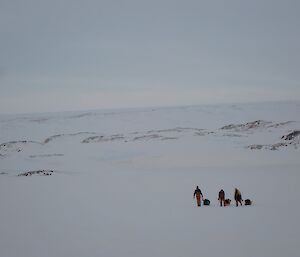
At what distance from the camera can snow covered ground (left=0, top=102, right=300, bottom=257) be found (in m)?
7.91

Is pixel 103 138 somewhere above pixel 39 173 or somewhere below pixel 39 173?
above

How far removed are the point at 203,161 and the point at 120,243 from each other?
47.3 ft

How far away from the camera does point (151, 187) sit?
15.2 meters

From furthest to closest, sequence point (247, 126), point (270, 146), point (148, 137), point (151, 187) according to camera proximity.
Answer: point (148, 137), point (247, 126), point (270, 146), point (151, 187)

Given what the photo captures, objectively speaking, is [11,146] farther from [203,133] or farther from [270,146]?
[270,146]

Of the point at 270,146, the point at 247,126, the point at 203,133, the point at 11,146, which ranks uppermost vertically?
the point at 247,126

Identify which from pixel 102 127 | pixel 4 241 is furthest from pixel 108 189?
pixel 102 127

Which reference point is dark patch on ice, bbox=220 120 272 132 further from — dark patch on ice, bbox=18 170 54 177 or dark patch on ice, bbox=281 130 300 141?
dark patch on ice, bbox=18 170 54 177

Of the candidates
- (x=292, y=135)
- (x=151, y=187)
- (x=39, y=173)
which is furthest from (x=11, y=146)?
(x=292, y=135)

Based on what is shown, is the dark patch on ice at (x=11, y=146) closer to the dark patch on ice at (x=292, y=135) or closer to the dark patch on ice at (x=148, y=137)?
the dark patch on ice at (x=148, y=137)

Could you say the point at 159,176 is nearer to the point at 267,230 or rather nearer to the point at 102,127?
the point at 267,230

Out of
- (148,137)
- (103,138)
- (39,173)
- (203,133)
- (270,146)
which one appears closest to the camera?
(39,173)

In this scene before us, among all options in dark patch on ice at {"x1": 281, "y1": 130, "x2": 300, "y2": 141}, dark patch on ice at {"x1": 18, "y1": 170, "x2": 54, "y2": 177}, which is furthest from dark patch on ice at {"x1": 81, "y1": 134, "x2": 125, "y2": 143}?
dark patch on ice at {"x1": 281, "y1": 130, "x2": 300, "y2": 141}

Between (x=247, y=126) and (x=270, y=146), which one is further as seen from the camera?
(x=247, y=126)
